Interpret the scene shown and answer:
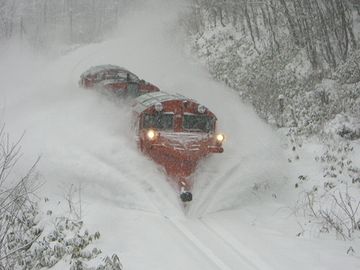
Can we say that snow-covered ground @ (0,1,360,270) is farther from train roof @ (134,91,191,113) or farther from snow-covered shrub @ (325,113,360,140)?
snow-covered shrub @ (325,113,360,140)

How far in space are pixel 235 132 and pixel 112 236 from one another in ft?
23.4

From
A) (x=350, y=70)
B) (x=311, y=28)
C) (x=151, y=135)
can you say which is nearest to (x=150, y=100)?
(x=151, y=135)

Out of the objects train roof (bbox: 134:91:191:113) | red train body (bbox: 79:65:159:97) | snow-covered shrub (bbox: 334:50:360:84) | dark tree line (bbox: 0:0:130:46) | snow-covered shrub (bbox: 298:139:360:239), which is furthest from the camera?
dark tree line (bbox: 0:0:130:46)

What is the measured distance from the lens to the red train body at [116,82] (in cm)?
1783

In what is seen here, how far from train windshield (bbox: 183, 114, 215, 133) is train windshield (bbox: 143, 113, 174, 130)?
406mm

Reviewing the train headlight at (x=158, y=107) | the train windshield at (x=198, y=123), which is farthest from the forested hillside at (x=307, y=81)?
the train headlight at (x=158, y=107)

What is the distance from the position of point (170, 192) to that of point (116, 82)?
25.4ft

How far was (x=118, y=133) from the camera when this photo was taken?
1396cm

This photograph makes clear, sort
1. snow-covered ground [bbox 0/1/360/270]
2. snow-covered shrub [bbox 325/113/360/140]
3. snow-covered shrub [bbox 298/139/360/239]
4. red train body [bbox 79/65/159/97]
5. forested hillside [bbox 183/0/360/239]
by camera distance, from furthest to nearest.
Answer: red train body [bbox 79/65/159/97] → snow-covered shrub [bbox 325/113/360/140] → forested hillside [bbox 183/0/360/239] → snow-covered shrub [bbox 298/139/360/239] → snow-covered ground [bbox 0/1/360/270]

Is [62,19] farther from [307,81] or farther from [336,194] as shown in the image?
[336,194]

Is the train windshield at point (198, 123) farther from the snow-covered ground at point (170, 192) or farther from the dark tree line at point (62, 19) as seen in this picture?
the dark tree line at point (62, 19)

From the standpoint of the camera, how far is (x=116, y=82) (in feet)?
59.0

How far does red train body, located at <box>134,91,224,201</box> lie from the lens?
37.7 feet

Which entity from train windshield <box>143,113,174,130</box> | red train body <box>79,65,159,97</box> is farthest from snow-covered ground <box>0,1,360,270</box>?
train windshield <box>143,113,174,130</box>
